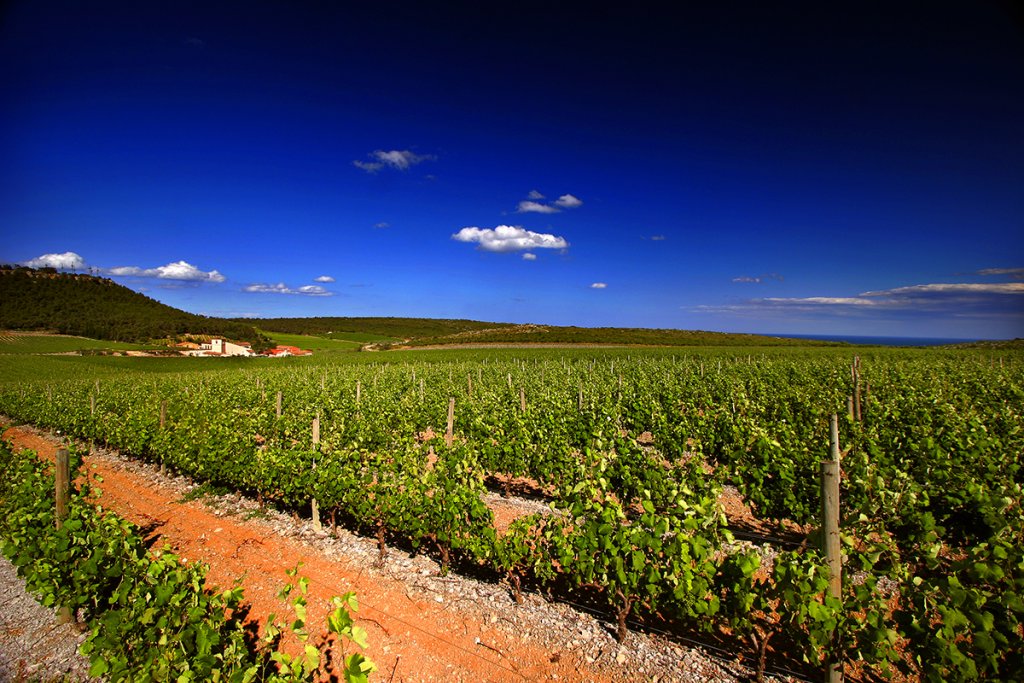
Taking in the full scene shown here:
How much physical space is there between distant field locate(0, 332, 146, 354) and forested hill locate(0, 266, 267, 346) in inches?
272

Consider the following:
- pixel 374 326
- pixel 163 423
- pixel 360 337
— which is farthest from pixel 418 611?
pixel 374 326

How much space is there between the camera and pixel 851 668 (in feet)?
13.0

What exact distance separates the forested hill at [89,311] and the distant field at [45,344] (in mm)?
6921

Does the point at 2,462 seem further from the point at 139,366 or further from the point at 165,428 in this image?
the point at 139,366

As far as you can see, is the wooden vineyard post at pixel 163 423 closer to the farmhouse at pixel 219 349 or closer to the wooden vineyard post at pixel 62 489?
the wooden vineyard post at pixel 62 489

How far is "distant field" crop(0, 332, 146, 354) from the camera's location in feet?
161

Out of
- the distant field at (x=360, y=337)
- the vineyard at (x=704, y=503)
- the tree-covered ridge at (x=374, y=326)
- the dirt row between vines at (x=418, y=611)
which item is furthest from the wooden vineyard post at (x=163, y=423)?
the tree-covered ridge at (x=374, y=326)

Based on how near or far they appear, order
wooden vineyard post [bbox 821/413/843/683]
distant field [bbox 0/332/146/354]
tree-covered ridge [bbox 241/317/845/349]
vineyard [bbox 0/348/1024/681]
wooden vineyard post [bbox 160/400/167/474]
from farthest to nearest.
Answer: tree-covered ridge [bbox 241/317/845/349], distant field [bbox 0/332/146/354], wooden vineyard post [bbox 160/400/167/474], wooden vineyard post [bbox 821/413/843/683], vineyard [bbox 0/348/1024/681]

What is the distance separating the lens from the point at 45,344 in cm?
5288

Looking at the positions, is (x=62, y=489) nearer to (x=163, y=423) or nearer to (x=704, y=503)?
(x=704, y=503)

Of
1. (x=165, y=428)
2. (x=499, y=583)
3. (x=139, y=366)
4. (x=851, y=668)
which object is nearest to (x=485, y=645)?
(x=499, y=583)

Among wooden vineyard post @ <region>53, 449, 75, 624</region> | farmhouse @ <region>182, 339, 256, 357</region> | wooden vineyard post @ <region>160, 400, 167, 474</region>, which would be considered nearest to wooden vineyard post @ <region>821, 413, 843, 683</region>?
wooden vineyard post @ <region>53, 449, 75, 624</region>

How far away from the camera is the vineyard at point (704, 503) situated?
127 inches

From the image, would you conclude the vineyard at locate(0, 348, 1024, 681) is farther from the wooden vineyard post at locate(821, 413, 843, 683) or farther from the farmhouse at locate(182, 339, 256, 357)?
the farmhouse at locate(182, 339, 256, 357)
